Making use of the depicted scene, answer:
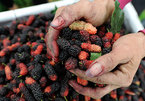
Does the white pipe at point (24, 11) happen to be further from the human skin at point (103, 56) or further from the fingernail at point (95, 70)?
the fingernail at point (95, 70)

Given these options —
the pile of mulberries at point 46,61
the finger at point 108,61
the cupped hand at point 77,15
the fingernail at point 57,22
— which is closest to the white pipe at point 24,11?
the pile of mulberries at point 46,61

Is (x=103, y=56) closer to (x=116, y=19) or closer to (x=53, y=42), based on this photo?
(x=53, y=42)

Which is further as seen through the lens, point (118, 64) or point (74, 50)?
point (118, 64)

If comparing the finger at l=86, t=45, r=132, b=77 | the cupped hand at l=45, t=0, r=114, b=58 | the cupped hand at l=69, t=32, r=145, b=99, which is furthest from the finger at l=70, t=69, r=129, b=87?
the cupped hand at l=45, t=0, r=114, b=58

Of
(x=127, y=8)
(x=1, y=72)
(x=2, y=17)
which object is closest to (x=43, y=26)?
(x=2, y=17)

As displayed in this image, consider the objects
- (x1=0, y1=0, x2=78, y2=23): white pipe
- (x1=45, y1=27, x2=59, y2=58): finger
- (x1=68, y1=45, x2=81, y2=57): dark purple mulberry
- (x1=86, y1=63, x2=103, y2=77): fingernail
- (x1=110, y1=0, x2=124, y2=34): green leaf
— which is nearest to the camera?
(x1=86, y1=63, x2=103, y2=77): fingernail

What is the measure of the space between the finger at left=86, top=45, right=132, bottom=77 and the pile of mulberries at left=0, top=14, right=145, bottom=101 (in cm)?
9

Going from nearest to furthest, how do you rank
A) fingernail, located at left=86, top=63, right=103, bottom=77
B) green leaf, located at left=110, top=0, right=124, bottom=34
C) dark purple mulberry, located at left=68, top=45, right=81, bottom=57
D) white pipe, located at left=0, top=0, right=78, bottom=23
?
1. fingernail, located at left=86, top=63, right=103, bottom=77
2. dark purple mulberry, located at left=68, top=45, right=81, bottom=57
3. green leaf, located at left=110, top=0, right=124, bottom=34
4. white pipe, located at left=0, top=0, right=78, bottom=23

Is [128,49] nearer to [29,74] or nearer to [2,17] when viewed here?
[29,74]

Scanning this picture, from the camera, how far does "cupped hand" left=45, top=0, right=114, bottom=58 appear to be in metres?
0.87

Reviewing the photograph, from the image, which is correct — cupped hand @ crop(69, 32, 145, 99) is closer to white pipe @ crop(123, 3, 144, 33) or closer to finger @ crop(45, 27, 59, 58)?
finger @ crop(45, 27, 59, 58)

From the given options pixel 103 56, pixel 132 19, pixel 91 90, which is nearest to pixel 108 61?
pixel 103 56

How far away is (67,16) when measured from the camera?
0.88 metres

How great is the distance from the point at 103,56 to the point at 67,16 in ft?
1.10
